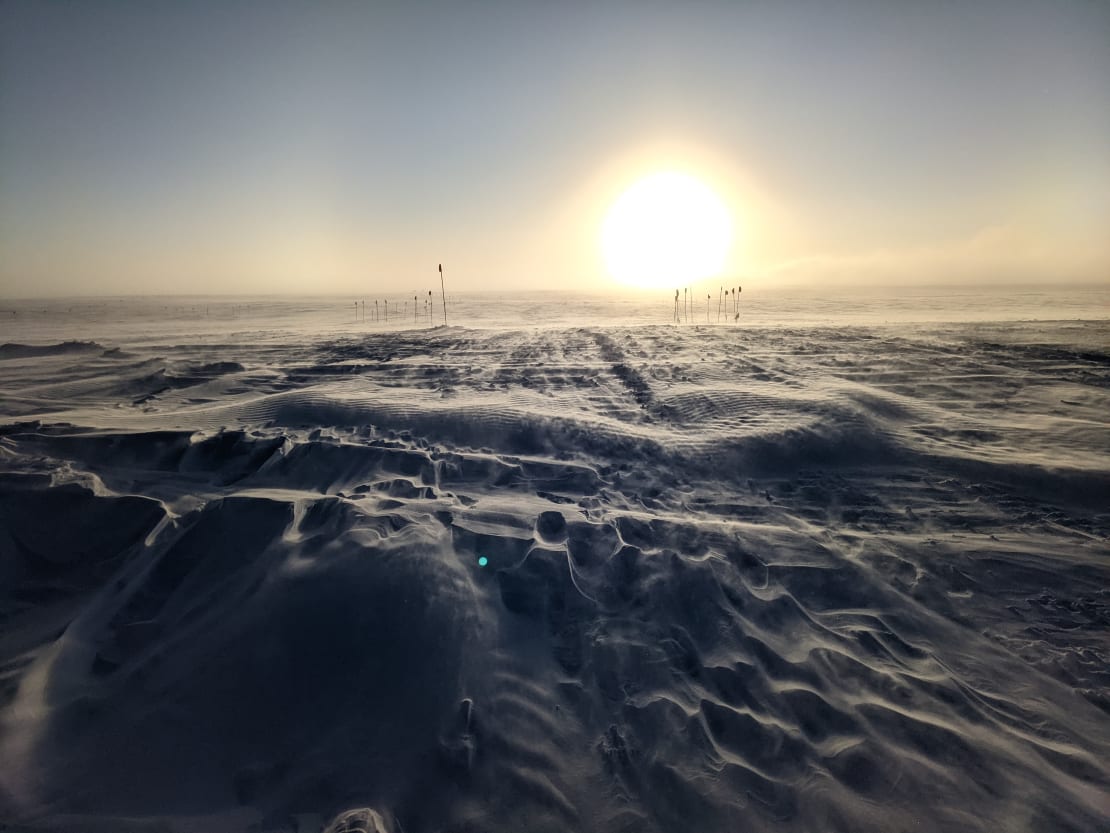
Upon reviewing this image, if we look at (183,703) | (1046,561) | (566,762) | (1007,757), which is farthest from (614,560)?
(1046,561)

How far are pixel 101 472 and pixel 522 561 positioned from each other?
228 inches

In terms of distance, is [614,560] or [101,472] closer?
[614,560]

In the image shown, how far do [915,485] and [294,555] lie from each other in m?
7.54

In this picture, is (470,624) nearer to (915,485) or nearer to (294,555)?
(294,555)

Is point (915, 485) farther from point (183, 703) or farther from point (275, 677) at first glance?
point (183, 703)

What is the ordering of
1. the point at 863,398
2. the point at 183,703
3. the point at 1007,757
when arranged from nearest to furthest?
the point at 1007,757 → the point at 183,703 → the point at 863,398

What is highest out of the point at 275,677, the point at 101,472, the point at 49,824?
the point at 101,472

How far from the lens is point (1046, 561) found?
4871mm

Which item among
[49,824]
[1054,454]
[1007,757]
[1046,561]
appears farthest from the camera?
[1054,454]

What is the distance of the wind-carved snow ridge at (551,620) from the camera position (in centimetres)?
A: 296

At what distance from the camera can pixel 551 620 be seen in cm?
414

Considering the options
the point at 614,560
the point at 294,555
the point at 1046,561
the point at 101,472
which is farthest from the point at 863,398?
the point at 101,472

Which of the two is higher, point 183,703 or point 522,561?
point 522,561

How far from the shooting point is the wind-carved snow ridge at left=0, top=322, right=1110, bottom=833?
2965 millimetres
